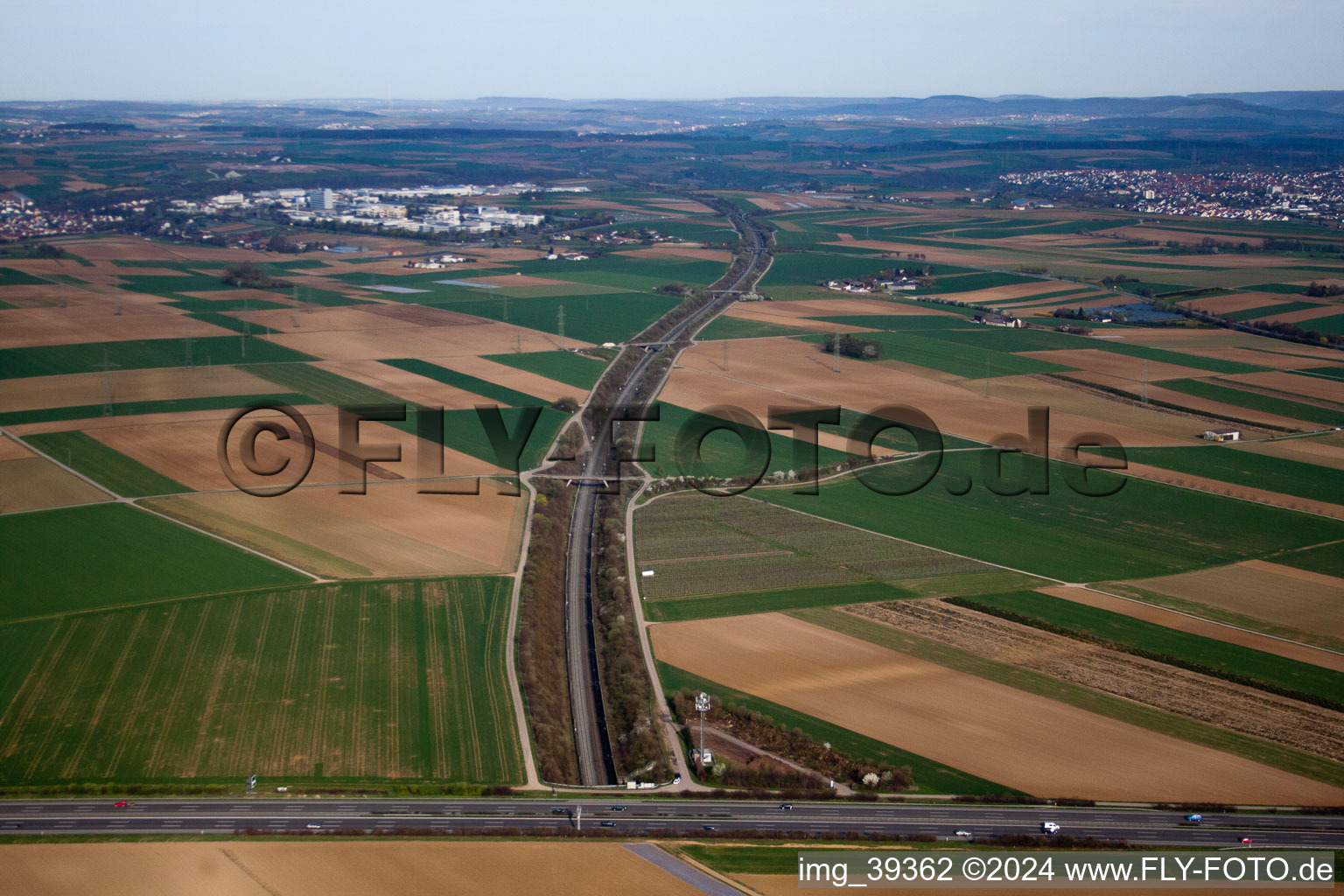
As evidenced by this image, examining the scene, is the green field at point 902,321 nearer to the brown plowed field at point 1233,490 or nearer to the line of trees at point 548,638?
the brown plowed field at point 1233,490

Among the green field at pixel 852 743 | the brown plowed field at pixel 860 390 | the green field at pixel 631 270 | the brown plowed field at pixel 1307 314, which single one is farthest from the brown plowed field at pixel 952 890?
the green field at pixel 631 270

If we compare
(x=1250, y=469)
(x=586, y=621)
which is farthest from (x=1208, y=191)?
(x=586, y=621)

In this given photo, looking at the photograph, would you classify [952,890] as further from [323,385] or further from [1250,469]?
[323,385]

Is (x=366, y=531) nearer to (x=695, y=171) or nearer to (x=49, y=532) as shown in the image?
(x=49, y=532)

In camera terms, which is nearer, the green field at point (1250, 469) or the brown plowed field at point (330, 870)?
the brown plowed field at point (330, 870)

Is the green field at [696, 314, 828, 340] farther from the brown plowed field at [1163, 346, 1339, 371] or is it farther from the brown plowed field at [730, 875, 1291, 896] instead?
the brown plowed field at [730, 875, 1291, 896]

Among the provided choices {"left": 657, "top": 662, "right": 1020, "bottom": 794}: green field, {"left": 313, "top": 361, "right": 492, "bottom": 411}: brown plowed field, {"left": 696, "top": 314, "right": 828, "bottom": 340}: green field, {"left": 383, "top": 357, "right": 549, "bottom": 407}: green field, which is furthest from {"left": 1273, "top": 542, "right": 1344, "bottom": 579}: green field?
{"left": 696, "top": 314, "right": 828, "bottom": 340}: green field
